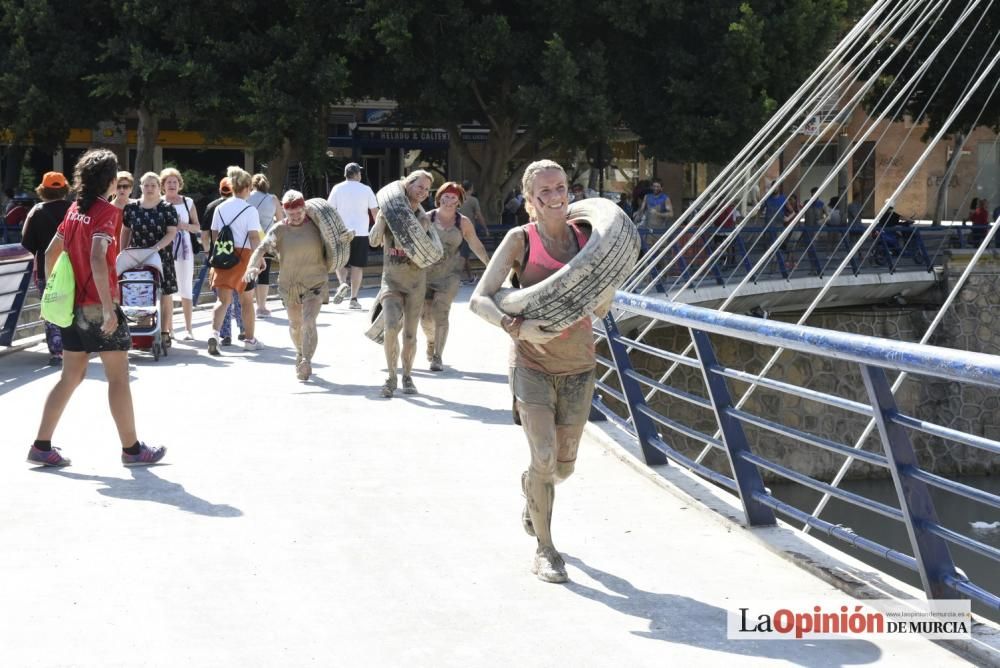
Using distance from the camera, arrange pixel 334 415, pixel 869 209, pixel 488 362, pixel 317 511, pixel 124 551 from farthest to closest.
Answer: pixel 869 209
pixel 488 362
pixel 334 415
pixel 317 511
pixel 124 551

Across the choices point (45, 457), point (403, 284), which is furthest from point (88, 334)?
point (403, 284)

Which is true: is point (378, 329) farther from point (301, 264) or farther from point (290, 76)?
point (290, 76)

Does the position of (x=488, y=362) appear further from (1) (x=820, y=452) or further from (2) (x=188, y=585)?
(1) (x=820, y=452)

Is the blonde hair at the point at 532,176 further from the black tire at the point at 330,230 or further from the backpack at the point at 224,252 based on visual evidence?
the backpack at the point at 224,252

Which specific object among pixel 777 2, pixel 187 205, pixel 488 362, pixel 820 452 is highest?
pixel 777 2

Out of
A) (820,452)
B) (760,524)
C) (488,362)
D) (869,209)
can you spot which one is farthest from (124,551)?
(869,209)

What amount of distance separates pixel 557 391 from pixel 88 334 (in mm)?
2885

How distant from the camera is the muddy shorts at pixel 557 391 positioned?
5.36 meters

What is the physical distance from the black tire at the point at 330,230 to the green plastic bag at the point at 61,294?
3771 mm

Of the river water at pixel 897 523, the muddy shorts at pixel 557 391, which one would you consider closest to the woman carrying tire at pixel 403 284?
the muddy shorts at pixel 557 391

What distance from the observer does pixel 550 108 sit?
24922 mm

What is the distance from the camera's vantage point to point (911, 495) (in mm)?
4578

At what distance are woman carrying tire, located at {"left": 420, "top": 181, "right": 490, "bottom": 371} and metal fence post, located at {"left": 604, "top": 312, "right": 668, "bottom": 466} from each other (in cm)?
275

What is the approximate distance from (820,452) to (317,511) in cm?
1877
